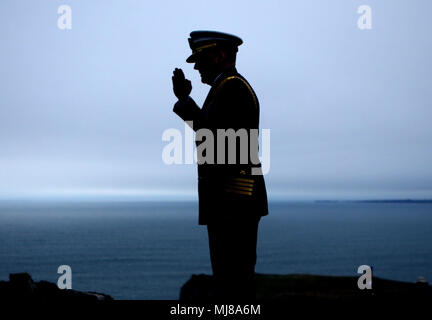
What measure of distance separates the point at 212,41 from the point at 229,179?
1165mm

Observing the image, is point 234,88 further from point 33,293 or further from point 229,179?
point 33,293

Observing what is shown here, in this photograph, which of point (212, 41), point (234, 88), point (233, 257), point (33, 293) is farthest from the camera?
point (33, 293)

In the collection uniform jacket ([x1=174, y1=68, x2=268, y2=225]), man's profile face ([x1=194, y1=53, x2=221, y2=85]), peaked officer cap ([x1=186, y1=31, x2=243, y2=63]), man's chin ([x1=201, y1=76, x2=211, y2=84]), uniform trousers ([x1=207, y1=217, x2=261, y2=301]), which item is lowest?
uniform trousers ([x1=207, y1=217, x2=261, y2=301])

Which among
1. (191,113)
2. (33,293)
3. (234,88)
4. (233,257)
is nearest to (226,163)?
(191,113)

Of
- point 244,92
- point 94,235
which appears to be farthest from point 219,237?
point 94,235

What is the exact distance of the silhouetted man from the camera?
365cm

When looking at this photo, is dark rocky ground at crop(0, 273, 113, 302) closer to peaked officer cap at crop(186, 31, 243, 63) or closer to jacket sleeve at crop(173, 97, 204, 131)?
jacket sleeve at crop(173, 97, 204, 131)

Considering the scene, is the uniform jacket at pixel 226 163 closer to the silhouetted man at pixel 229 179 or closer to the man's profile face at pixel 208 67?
the silhouetted man at pixel 229 179

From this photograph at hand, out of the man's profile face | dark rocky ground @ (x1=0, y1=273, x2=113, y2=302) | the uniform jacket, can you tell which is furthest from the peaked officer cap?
dark rocky ground @ (x1=0, y1=273, x2=113, y2=302)

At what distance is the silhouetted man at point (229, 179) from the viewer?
3.65 metres

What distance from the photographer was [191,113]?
375 cm
